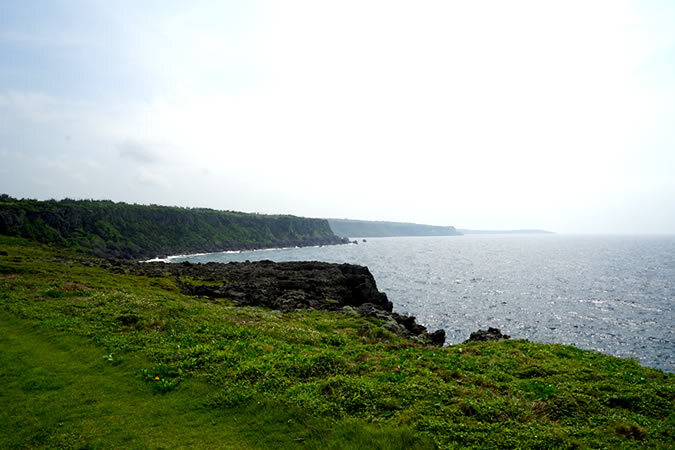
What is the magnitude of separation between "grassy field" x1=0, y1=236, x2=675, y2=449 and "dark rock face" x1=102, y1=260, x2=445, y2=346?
18.2 metres

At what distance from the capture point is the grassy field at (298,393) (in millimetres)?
10977

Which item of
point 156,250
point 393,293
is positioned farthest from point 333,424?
point 156,250

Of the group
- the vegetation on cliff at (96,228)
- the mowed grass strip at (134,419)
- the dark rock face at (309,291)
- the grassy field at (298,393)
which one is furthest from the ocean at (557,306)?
the vegetation on cliff at (96,228)

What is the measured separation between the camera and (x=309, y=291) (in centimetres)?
5781

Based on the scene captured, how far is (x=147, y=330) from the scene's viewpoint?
2236 centimetres

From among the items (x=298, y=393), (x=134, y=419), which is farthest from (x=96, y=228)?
(x=298, y=393)

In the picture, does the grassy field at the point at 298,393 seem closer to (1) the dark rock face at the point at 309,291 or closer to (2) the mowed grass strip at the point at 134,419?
(2) the mowed grass strip at the point at 134,419

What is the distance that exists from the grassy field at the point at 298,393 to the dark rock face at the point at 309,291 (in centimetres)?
1816

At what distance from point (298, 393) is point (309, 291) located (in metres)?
44.6

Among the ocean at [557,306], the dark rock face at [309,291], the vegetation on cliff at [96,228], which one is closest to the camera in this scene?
the dark rock face at [309,291]

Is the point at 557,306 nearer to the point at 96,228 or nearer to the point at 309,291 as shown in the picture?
the point at 309,291

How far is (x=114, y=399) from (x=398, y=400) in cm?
1119

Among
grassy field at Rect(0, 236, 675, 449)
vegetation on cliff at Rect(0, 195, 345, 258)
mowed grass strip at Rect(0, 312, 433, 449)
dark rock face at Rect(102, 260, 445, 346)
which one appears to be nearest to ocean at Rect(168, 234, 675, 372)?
dark rock face at Rect(102, 260, 445, 346)

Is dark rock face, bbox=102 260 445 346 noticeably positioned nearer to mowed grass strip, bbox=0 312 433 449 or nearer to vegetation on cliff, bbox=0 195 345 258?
mowed grass strip, bbox=0 312 433 449
